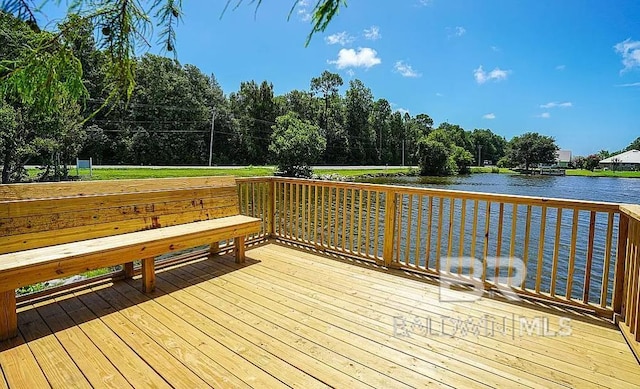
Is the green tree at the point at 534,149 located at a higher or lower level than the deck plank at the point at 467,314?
higher

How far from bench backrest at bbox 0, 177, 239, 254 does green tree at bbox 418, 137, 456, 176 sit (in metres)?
37.6

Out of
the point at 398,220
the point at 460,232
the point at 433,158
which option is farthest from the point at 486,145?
the point at 460,232

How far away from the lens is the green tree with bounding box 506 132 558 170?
161 feet

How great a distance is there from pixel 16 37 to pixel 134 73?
622 mm

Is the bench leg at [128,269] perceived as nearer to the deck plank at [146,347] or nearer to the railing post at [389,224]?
the deck plank at [146,347]

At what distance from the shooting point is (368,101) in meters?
44.2

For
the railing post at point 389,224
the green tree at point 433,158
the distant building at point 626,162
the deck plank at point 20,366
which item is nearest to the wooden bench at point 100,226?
the deck plank at point 20,366

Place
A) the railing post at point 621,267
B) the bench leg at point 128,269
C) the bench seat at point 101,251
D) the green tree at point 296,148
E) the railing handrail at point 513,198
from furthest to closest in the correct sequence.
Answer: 1. the green tree at point 296,148
2. the bench leg at point 128,269
3. the railing handrail at point 513,198
4. the railing post at point 621,267
5. the bench seat at point 101,251

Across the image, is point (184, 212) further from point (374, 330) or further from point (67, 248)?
point (374, 330)

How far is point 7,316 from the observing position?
206cm

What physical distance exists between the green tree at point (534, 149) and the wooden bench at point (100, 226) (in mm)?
56502

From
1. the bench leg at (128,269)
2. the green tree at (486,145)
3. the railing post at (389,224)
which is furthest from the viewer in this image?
the green tree at (486,145)

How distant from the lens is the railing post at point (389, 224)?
356cm

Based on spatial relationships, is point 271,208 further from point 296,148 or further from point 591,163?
point 591,163
